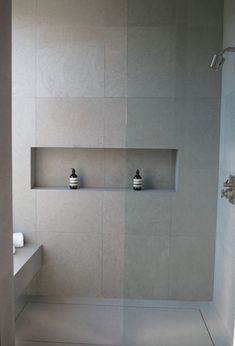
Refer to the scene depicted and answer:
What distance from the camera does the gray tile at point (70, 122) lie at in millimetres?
2482

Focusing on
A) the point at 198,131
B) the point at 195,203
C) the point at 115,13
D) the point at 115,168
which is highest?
the point at 115,13

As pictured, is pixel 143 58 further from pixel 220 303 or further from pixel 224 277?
pixel 220 303

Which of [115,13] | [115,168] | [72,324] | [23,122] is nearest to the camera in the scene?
[72,324]

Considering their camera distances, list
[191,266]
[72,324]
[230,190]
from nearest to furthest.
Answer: [230,190], [72,324], [191,266]

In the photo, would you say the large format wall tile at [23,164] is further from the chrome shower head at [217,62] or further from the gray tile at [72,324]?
the chrome shower head at [217,62]

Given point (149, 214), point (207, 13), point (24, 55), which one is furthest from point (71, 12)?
point (149, 214)

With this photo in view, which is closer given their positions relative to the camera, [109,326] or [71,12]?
[109,326]

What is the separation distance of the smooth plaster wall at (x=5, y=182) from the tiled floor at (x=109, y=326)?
14.6 inches

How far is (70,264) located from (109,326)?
575 mm

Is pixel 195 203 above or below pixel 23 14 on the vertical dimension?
below

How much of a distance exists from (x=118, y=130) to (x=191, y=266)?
1.09m

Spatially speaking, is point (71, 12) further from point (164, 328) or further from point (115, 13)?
point (164, 328)

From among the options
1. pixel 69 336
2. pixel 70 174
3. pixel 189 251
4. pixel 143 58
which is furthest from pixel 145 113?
pixel 69 336

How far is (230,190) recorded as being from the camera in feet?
6.34
